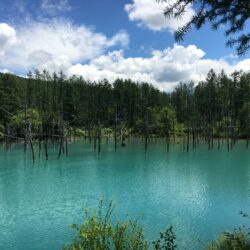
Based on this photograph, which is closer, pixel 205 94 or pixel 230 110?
pixel 230 110

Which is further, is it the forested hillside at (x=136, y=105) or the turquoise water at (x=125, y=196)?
the forested hillside at (x=136, y=105)

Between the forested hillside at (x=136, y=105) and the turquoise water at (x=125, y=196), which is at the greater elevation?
the forested hillside at (x=136, y=105)

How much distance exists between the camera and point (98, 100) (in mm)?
100625

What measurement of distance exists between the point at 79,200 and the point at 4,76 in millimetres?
72876

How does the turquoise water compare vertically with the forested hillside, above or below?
below

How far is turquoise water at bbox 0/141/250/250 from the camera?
59.2 feet

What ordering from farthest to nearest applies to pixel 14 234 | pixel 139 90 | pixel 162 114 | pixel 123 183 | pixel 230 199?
pixel 139 90 < pixel 162 114 < pixel 123 183 < pixel 230 199 < pixel 14 234

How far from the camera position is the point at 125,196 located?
2722 centimetres

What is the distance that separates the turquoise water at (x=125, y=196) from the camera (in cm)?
1803

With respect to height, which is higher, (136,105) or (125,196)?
(136,105)

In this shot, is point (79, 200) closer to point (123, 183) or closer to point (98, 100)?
point (123, 183)

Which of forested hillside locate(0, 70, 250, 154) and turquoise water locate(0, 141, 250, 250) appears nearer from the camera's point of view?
turquoise water locate(0, 141, 250, 250)

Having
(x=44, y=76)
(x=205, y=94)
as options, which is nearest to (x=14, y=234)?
(x=44, y=76)

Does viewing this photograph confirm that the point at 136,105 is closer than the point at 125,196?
No
